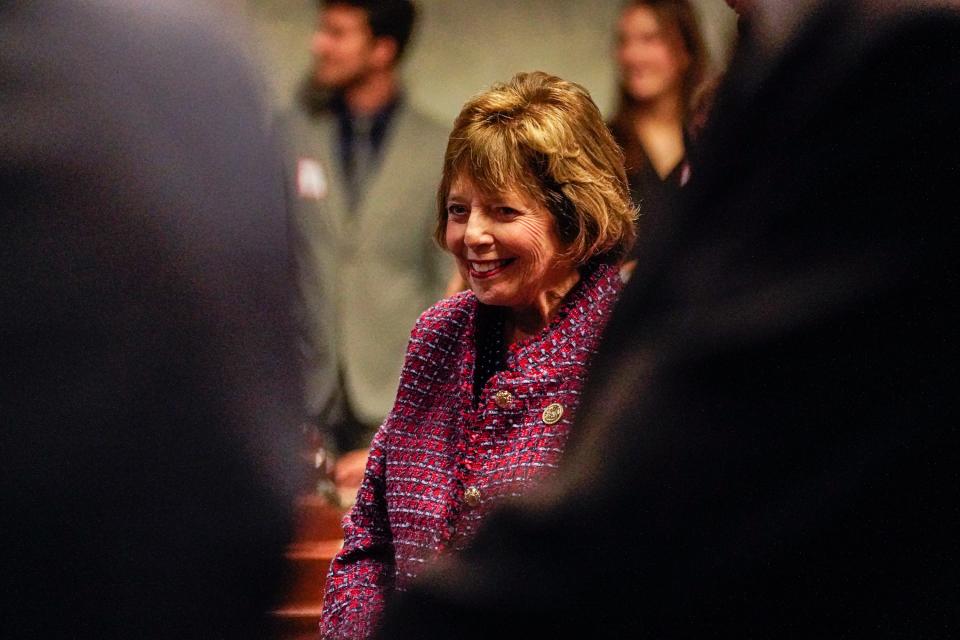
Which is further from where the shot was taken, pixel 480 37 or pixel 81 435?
pixel 480 37

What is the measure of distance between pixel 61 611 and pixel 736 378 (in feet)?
0.86

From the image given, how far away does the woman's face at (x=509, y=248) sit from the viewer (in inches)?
55.2

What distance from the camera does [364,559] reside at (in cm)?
144

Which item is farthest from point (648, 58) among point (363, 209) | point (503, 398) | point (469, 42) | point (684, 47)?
point (503, 398)

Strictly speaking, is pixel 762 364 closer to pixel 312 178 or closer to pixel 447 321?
pixel 447 321

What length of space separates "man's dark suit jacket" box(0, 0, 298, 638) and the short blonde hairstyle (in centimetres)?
98

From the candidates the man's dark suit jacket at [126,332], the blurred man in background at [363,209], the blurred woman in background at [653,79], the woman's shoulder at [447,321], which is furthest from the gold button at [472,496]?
the blurred man in background at [363,209]

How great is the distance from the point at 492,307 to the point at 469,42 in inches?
59.9

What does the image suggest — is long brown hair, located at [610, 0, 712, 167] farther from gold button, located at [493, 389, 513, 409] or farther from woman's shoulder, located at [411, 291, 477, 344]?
gold button, located at [493, 389, 513, 409]

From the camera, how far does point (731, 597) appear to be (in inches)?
15.8

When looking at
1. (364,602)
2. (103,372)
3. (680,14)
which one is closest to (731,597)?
(103,372)

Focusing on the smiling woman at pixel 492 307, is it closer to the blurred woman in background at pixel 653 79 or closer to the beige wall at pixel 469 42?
the blurred woman in background at pixel 653 79

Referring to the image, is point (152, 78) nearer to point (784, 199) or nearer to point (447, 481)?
point (784, 199)

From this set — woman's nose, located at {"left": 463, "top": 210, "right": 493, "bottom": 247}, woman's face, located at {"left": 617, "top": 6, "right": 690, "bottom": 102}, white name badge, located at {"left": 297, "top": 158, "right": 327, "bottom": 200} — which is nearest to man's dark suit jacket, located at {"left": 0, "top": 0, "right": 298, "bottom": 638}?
woman's nose, located at {"left": 463, "top": 210, "right": 493, "bottom": 247}
